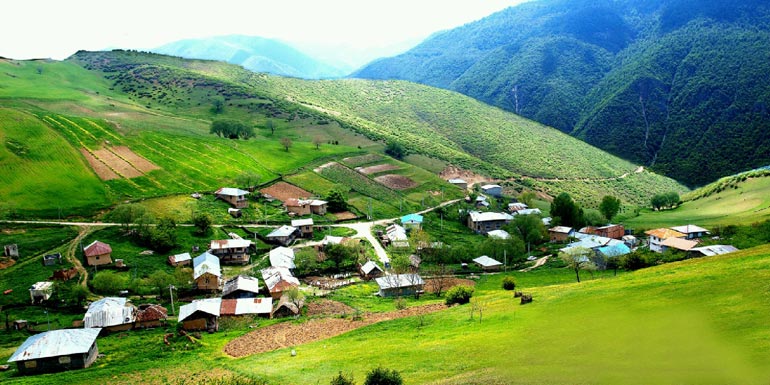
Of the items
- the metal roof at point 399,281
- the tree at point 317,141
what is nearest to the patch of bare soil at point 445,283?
the metal roof at point 399,281

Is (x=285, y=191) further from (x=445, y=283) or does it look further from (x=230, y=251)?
(x=445, y=283)

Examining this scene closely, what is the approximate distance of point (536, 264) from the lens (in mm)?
72688

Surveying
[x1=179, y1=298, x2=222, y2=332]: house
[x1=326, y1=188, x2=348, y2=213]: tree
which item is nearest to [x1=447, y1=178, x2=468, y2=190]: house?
[x1=326, y1=188, x2=348, y2=213]: tree

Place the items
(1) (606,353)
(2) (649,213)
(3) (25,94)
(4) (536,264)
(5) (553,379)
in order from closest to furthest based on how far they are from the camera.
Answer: (5) (553,379)
(1) (606,353)
(4) (536,264)
(2) (649,213)
(3) (25,94)

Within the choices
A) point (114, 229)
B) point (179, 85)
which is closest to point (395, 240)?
point (114, 229)

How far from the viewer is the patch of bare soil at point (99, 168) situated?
84.2 m

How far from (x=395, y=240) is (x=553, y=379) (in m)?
56.7

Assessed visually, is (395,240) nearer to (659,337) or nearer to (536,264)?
(536,264)

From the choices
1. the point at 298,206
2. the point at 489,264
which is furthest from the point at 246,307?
the point at 298,206

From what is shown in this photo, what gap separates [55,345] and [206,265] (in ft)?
72.9

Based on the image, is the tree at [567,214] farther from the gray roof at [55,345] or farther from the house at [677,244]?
the gray roof at [55,345]

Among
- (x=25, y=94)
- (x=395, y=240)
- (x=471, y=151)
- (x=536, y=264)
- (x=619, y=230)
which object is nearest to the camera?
(x=536, y=264)

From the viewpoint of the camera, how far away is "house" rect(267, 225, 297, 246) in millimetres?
74812

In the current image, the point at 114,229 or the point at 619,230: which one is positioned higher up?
the point at 114,229
